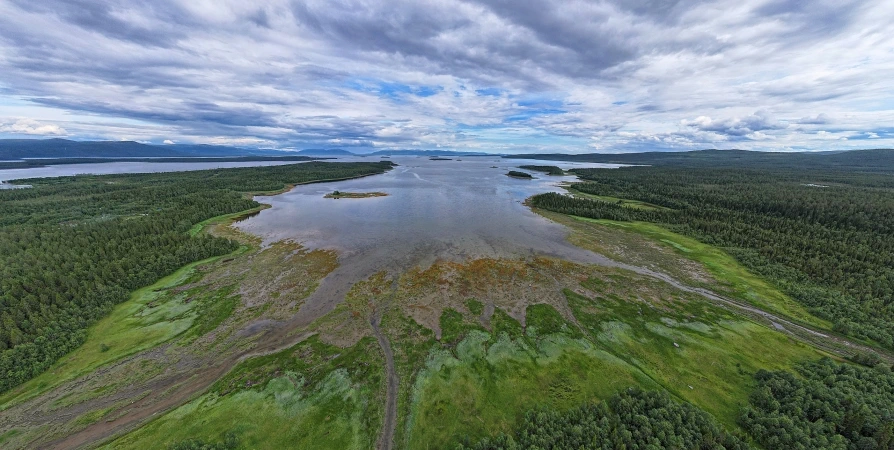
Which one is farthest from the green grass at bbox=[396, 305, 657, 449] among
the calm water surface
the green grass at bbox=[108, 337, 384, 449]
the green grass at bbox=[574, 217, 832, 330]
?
the green grass at bbox=[574, 217, 832, 330]

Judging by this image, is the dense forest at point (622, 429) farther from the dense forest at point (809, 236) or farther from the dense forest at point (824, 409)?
the dense forest at point (809, 236)

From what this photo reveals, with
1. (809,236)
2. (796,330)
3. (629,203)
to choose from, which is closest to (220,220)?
(796,330)

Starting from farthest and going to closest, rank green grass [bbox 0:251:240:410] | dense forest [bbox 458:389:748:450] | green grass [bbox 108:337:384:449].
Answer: green grass [bbox 0:251:240:410]
green grass [bbox 108:337:384:449]
dense forest [bbox 458:389:748:450]

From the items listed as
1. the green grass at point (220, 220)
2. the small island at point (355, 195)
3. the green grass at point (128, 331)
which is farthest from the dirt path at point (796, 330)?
the small island at point (355, 195)

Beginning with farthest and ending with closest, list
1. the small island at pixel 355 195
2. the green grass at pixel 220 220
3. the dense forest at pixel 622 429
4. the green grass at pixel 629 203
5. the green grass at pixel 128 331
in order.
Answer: the small island at pixel 355 195 → the green grass at pixel 629 203 → the green grass at pixel 220 220 → the green grass at pixel 128 331 → the dense forest at pixel 622 429

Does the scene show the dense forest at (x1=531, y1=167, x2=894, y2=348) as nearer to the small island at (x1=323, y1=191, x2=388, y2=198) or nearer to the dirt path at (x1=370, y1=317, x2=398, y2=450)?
the dirt path at (x1=370, y1=317, x2=398, y2=450)

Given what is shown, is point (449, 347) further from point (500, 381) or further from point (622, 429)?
point (622, 429)
